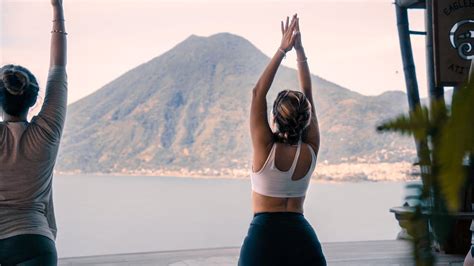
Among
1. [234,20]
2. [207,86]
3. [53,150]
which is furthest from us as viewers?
[234,20]

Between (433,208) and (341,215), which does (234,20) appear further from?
(433,208)

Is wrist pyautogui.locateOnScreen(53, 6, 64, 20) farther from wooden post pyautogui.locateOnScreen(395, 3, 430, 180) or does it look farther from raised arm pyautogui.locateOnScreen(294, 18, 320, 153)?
wooden post pyautogui.locateOnScreen(395, 3, 430, 180)

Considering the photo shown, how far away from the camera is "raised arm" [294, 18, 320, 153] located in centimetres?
202

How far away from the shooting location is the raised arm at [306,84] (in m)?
2.02

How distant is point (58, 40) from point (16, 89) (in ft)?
0.68

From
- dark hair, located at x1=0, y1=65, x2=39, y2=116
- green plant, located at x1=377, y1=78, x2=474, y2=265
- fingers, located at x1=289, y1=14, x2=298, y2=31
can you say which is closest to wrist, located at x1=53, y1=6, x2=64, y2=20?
dark hair, located at x1=0, y1=65, x2=39, y2=116

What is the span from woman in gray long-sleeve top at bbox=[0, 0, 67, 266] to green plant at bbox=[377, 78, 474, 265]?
132 cm

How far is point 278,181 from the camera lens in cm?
193

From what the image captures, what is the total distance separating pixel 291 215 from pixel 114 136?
24.4 meters

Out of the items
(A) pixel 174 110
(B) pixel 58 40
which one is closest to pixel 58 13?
(B) pixel 58 40

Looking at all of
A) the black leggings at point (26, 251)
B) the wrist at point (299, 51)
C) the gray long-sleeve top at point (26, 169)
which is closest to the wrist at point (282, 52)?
the wrist at point (299, 51)

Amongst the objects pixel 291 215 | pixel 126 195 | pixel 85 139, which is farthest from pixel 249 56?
pixel 291 215

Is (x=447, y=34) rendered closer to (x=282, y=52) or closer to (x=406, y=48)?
(x=282, y=52)

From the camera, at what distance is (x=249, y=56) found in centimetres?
2498
